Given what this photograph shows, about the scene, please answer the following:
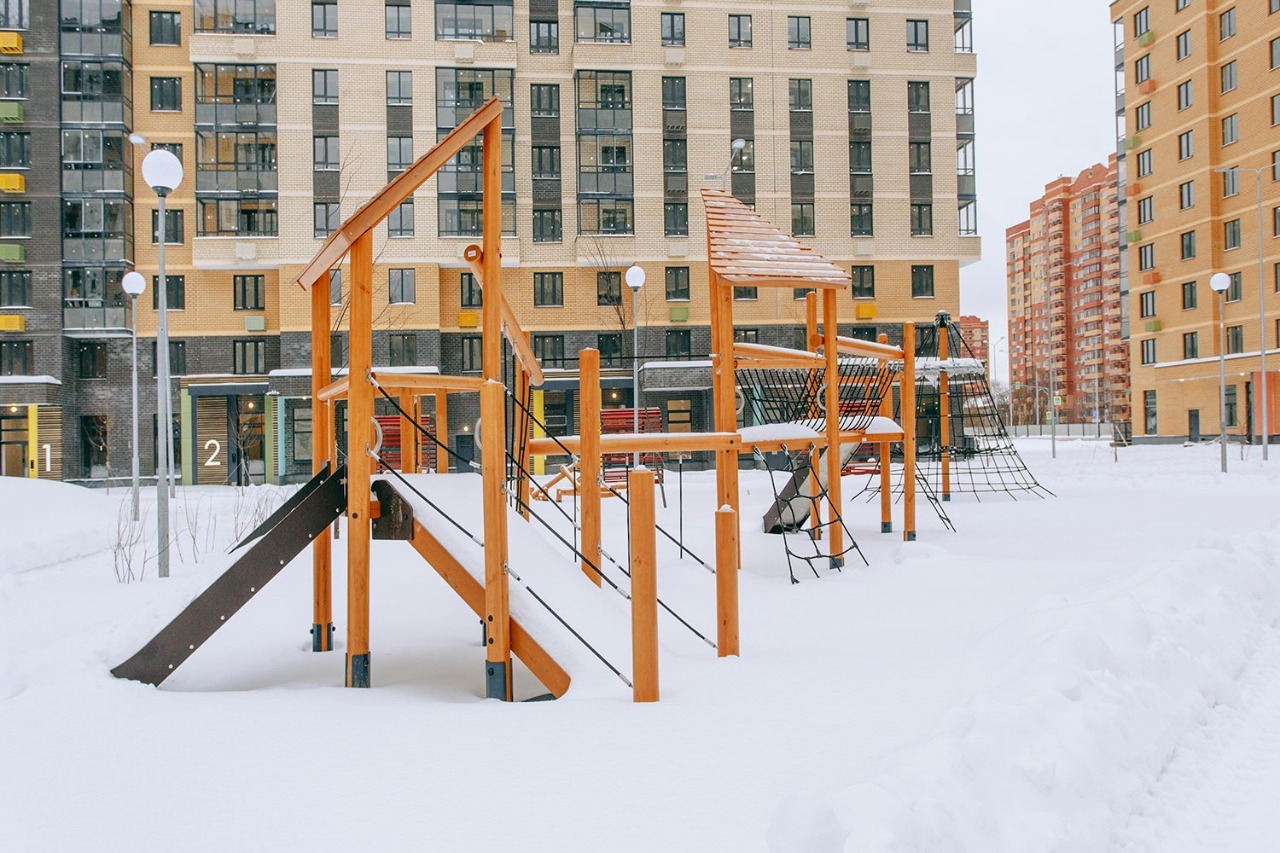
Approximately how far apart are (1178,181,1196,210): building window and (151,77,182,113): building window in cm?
4869

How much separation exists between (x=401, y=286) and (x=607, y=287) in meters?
8.64

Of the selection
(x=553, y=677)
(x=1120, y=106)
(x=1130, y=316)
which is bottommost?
(x=553, y=677)

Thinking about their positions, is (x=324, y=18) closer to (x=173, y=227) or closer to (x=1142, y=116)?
(x=173, y=227)

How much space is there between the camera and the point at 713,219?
10.5 metres

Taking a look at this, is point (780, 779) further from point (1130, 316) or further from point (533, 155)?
point (1130, 316)

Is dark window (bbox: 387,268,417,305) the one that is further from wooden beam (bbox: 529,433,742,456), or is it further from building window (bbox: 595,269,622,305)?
wooden beam (bbox: 529,433,742,456)

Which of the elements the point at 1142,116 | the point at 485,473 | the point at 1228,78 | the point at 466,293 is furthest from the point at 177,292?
the point at 1142,116

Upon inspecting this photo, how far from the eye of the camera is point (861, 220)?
1607 inches

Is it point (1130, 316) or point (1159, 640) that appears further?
point (1130, 316)

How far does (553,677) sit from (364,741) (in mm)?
1380

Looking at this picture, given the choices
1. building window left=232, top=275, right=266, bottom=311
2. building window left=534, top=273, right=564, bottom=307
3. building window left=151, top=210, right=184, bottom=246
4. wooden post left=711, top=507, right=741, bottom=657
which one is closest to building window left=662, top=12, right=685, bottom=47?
building window left=534, top=273, right=564, bottom=307

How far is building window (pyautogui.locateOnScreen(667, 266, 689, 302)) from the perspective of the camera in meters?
39.7

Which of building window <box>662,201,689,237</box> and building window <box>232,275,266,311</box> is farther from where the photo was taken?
building window <box>662,201,689,237</box>

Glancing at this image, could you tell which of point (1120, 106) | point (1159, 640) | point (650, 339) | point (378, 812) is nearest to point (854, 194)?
point (650, 339)
